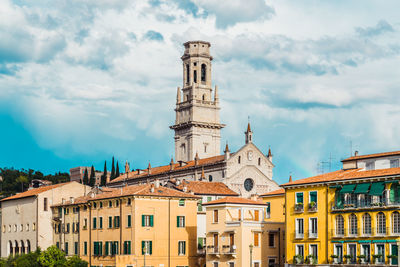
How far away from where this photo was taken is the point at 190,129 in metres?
147

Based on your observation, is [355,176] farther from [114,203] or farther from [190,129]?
[190,129]

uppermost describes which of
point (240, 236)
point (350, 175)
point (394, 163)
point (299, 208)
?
point (394, 163)

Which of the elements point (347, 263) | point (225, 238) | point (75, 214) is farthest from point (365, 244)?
point (75, 214)

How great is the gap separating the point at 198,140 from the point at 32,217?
48716mm

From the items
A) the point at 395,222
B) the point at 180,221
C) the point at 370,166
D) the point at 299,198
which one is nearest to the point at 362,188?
the point at 395,222

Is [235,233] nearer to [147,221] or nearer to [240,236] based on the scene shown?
[240,236]

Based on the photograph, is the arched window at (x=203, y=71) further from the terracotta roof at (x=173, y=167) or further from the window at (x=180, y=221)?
the window at (x=180, y=221)

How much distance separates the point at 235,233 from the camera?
78.1 metres

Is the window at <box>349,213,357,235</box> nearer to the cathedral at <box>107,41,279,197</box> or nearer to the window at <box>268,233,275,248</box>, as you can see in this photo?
the window at <box>268,233,275,248</box>

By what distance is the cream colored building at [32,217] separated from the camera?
4070 inches

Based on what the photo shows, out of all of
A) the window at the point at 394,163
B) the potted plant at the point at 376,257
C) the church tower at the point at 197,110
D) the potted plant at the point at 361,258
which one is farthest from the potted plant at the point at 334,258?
the church tower at the point at 197,110

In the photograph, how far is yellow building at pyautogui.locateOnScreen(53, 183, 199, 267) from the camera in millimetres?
84438

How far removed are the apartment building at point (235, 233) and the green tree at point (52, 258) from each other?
20476mm

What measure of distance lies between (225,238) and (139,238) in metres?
10.6
